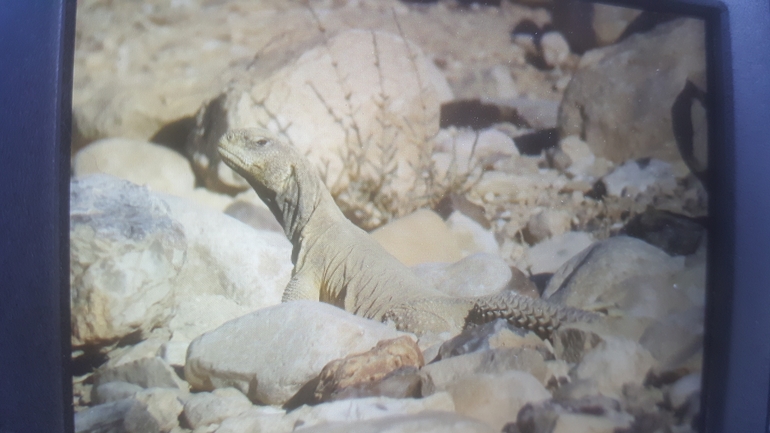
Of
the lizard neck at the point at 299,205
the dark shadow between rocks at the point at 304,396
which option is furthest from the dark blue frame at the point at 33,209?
the lizard neck at the point at 299,205

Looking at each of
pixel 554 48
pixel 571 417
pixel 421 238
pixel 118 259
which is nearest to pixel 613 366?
pixel 571 417

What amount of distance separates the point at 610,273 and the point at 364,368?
0.87 meters

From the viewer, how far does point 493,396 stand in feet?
4.94

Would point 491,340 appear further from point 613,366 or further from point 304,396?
point 304,396

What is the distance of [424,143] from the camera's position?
173 cm

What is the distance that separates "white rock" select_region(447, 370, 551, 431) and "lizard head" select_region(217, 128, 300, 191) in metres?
1.01

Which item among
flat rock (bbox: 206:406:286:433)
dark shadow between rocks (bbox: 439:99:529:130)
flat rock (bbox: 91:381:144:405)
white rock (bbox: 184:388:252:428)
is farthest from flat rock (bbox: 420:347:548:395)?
flat rock (bbox: 91:381:144:405)

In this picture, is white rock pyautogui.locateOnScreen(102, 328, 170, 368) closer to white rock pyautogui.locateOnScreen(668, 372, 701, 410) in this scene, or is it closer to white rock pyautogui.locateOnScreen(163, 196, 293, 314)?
white rock pyautogui.locateOnScreen(163, 196, 293, 314)

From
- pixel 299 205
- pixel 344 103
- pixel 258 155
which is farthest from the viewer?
pixel 299 205

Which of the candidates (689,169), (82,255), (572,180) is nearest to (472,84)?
(572,180)

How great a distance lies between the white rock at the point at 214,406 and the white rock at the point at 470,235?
2.61 ft

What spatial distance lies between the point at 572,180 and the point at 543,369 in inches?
23.4

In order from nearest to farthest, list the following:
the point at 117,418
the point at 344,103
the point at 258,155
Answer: the point at 117,418 < the point at 344,103 < the point at 258,155

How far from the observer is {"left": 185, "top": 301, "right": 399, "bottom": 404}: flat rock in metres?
1.55
